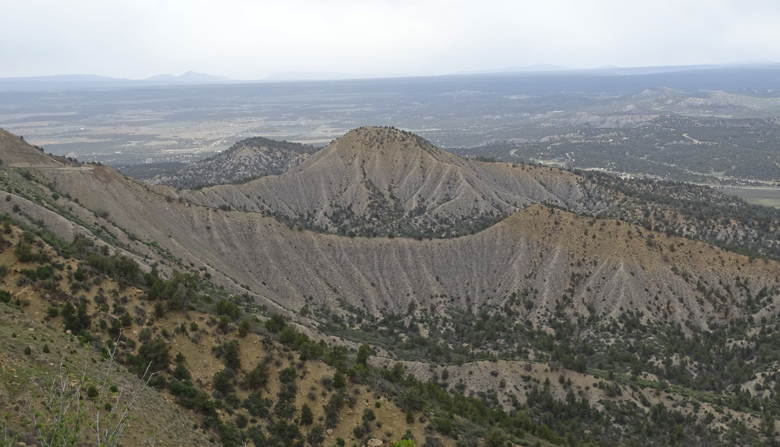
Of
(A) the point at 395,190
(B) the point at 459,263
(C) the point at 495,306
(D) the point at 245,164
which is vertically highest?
(D) the point at 245,164

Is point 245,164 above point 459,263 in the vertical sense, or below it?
above

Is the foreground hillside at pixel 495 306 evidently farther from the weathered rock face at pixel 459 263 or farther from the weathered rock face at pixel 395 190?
the weathered rock face at pixel 395 190

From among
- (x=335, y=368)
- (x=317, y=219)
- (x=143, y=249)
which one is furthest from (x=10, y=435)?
(x=317, y=219)

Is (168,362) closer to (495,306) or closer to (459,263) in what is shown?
(495,306)

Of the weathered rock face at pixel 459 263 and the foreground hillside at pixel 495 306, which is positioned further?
the weathered rock face at pixel 459 263

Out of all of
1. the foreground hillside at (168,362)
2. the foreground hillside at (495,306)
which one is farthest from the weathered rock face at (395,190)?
the foreground hillside at (168,362)

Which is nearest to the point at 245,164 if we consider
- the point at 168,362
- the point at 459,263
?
the point at 459,263

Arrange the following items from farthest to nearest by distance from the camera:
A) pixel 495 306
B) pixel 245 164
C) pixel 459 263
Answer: pixel 245 164
pixel 459 263
pixel 495 306
